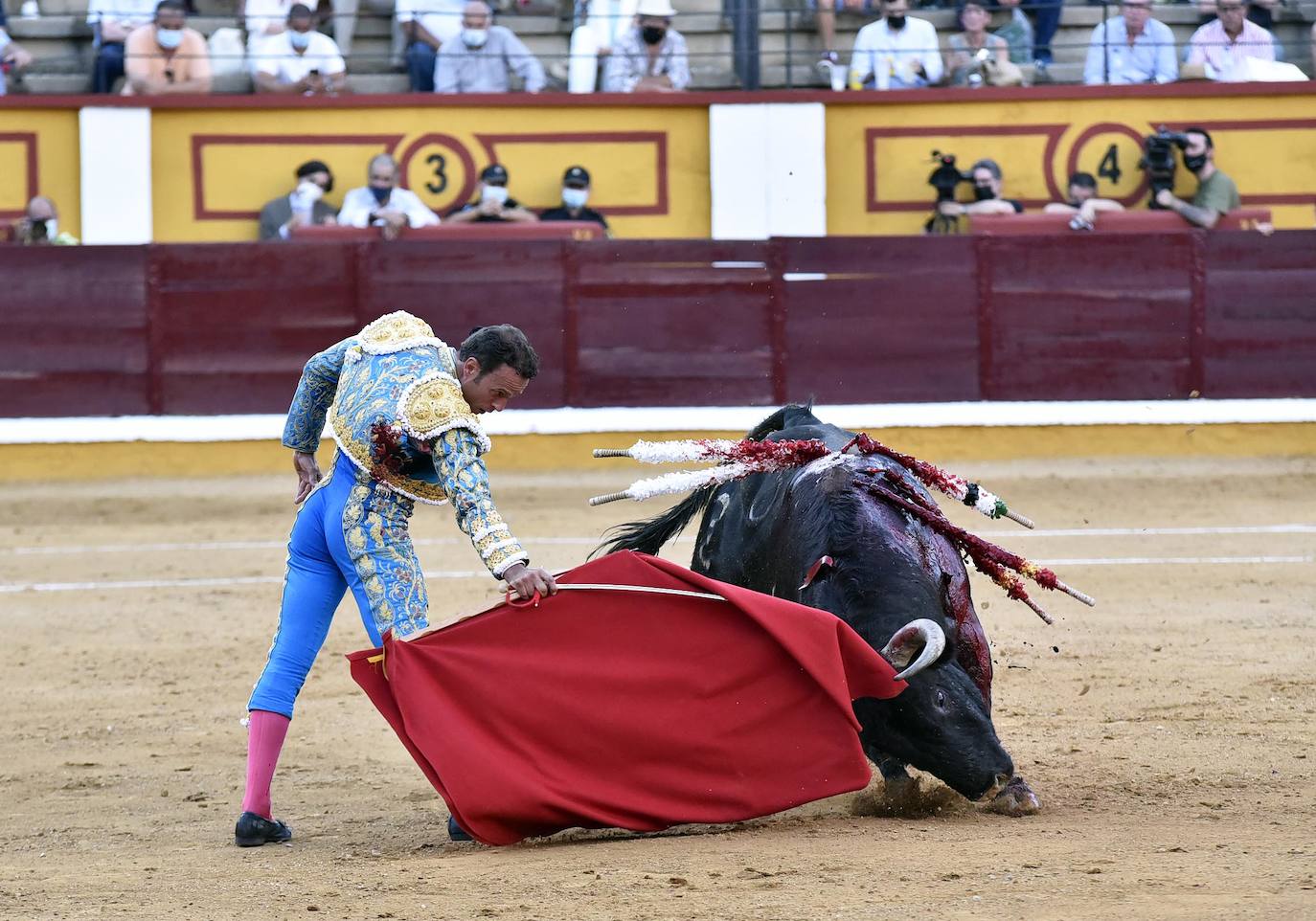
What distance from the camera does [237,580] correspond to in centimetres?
739

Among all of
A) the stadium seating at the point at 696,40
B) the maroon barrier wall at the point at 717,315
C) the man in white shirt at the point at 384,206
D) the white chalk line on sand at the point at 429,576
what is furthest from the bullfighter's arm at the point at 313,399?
the stadium seating at the point at 696,40

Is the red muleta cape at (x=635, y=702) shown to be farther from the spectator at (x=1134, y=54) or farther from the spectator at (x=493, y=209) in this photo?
the spectator at (x=1134, y=54)

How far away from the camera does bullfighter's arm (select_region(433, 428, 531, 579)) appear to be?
3541 mm

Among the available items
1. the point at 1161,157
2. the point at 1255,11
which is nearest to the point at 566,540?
the point at 1161,157

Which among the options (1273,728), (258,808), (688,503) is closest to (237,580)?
(688,503)

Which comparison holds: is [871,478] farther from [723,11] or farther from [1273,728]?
[723,11]

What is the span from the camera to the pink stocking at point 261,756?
3750 millimetres

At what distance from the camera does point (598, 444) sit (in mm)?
10203

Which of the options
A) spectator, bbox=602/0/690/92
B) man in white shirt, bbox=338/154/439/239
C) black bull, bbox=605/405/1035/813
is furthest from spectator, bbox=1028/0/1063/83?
black bull, bbox=605/405/1035/813

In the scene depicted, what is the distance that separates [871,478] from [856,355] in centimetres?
623

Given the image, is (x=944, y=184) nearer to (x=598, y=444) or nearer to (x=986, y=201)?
(x=986, y=201)

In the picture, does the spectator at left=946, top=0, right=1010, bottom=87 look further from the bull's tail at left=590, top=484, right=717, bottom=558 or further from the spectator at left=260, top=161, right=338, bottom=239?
the bull's tail at left=590, top=484, right=717, bottom=558

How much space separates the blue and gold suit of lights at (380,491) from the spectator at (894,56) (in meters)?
7.55

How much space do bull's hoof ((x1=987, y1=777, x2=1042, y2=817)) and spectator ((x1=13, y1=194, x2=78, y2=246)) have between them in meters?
7.90
